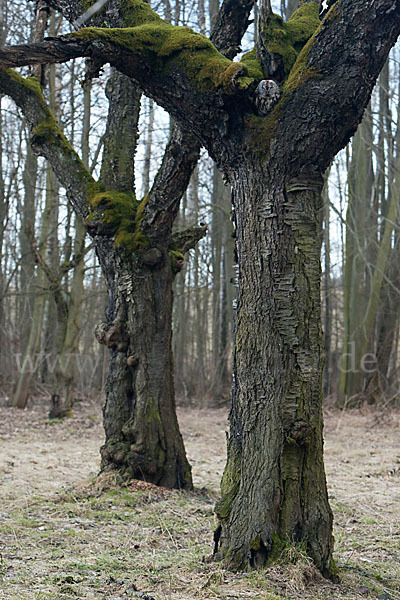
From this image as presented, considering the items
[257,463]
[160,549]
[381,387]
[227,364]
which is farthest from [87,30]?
[227,364]

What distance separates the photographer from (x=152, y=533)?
5.12 metres

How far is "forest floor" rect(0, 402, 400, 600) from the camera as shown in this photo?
355 cm

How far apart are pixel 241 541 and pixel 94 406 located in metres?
12.7

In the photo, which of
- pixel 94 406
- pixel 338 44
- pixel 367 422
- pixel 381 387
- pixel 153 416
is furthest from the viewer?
pixel 94 406

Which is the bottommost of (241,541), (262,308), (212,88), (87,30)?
(241,541)

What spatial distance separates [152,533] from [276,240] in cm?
279

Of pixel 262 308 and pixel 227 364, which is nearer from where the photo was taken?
pixel 262 308

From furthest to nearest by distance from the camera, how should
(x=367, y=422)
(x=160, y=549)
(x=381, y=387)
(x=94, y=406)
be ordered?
(x=94, y=406)
(x=381, y=387)
(x=367, y=422)
(x=160, y=549)

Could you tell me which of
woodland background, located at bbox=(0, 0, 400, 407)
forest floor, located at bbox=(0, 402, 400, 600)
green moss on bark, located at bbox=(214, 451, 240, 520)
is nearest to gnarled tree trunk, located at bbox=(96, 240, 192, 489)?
forest floor, located at bbox=(0, 402, 400, 600)

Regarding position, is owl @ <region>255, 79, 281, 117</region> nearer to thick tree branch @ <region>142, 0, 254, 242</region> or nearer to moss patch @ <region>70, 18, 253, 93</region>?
moss patch @ <region>70, 18, 253, 93</region>

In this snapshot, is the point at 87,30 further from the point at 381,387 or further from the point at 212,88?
the point at 381,387

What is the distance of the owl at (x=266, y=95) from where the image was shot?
12.5 ft

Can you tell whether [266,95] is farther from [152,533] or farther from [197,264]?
[197,264]

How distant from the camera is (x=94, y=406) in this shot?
1595 centimetres
